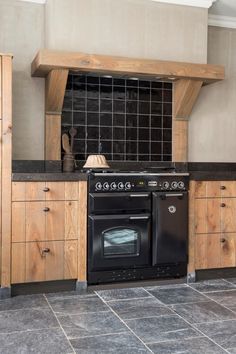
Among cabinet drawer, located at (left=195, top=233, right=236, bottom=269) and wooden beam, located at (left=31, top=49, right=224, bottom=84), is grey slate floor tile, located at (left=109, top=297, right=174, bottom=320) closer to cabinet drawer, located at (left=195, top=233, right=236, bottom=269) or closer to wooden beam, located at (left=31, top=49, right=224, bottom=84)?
cabinet drawer, located at (left=195, top=233, right=236, bottom=269)

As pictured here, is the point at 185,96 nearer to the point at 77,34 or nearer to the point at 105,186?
the point at 77,34

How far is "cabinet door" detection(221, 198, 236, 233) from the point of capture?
3680 mm

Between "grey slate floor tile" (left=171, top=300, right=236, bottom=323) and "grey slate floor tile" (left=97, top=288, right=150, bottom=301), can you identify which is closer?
"grey slate floor tile" (left=171, top=300, right=236, bottom=323)

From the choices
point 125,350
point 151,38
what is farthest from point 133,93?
point 125,350

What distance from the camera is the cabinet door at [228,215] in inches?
145

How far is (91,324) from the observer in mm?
2596

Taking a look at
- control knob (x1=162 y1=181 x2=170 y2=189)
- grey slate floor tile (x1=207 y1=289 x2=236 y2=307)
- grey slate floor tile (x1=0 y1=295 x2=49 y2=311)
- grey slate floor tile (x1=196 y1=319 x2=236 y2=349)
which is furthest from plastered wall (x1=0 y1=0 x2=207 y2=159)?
grey slate floor tile (x1=196 y1=319 x2=236 y2=349)

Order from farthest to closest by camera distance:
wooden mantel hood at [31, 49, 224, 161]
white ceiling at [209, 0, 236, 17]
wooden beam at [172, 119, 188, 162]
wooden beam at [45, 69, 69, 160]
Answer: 1. wooden beam at [172, 119, 188, 162]
2. white ceiling at [209, 0, 236, 17]
3. wooden beam at [45, 69, 69, 160]
4. wooden mantel hood at [31, 49, 224, 161]

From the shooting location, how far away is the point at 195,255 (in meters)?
3.60

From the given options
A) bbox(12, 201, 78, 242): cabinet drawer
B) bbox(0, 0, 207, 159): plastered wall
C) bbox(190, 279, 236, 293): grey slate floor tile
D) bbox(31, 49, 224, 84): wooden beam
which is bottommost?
bbox(190, 279, 236, 293): grey slate floor tile

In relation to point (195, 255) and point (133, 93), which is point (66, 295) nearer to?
point (195, 255)

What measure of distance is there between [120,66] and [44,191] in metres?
1.23

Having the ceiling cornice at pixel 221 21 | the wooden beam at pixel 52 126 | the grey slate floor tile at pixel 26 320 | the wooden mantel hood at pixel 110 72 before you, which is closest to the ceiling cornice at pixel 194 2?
the ceiling cornice at pixel 221 21

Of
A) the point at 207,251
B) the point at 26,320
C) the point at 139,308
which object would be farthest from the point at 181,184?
the point at 26,320
